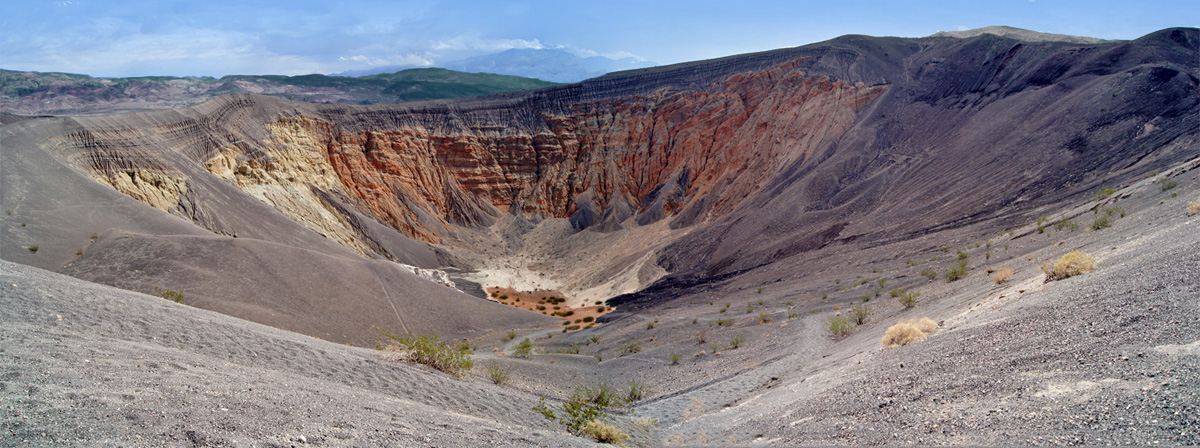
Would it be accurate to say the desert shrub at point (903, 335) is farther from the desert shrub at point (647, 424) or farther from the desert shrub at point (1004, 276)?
the desert shrub at point (647, 424)

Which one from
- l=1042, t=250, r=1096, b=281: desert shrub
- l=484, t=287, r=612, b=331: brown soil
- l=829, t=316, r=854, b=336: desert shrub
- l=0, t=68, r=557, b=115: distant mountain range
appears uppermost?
l=0, t=68, r=557, b=115: distant mountain range

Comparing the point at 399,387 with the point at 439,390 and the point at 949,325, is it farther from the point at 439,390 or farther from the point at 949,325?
the point at 949,325

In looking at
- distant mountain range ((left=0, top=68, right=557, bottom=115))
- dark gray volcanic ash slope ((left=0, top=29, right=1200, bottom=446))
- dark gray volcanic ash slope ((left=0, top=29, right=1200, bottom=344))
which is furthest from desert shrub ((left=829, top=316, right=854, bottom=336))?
distant mountain range ((left=0, top=68, right=557, bottom=115))

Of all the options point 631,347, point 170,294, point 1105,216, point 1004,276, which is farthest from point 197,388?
point 1105,216

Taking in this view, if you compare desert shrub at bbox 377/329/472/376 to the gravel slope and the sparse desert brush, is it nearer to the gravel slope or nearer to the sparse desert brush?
the gravel slope

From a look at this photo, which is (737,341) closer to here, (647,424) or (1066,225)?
(647,424)

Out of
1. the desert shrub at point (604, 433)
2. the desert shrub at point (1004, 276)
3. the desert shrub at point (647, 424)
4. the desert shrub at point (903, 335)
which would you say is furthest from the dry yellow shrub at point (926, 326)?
the desert shrub at point (604, 433)

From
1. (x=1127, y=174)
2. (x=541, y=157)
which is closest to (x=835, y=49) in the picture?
(x=541, y=157)
